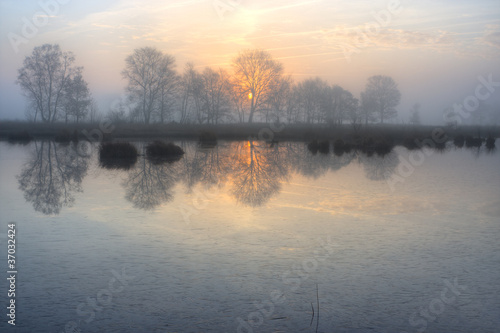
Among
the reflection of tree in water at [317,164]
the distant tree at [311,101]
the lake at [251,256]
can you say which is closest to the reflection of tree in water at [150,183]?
the lake at [251,256]

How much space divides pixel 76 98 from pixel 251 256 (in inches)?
2480

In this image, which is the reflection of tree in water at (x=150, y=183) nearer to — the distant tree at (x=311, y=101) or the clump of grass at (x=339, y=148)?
the clump of grass at (x=339, y=148)

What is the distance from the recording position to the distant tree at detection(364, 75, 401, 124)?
97.8 metres

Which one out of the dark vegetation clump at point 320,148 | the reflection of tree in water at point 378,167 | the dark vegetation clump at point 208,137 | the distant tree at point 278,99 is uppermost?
the distant tree at point 278,99

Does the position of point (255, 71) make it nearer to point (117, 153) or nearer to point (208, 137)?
point (208, 137)

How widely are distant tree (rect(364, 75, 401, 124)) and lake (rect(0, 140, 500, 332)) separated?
280ft

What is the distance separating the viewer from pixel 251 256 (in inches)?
307

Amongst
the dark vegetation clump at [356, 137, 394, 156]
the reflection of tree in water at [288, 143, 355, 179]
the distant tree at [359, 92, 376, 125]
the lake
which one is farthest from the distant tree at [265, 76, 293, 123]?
the lake

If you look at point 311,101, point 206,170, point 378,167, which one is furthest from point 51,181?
point 311,101

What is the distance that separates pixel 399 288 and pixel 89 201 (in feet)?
29.0

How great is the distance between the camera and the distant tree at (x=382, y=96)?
321 ft

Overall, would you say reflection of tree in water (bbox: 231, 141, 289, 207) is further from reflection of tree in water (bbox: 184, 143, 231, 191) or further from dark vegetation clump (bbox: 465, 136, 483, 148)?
dark vegetation clump (bbox: 465, 136, 483, 148)

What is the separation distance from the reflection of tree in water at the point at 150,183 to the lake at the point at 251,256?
4.0 inches

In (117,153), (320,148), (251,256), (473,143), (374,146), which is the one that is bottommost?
(251,256)
